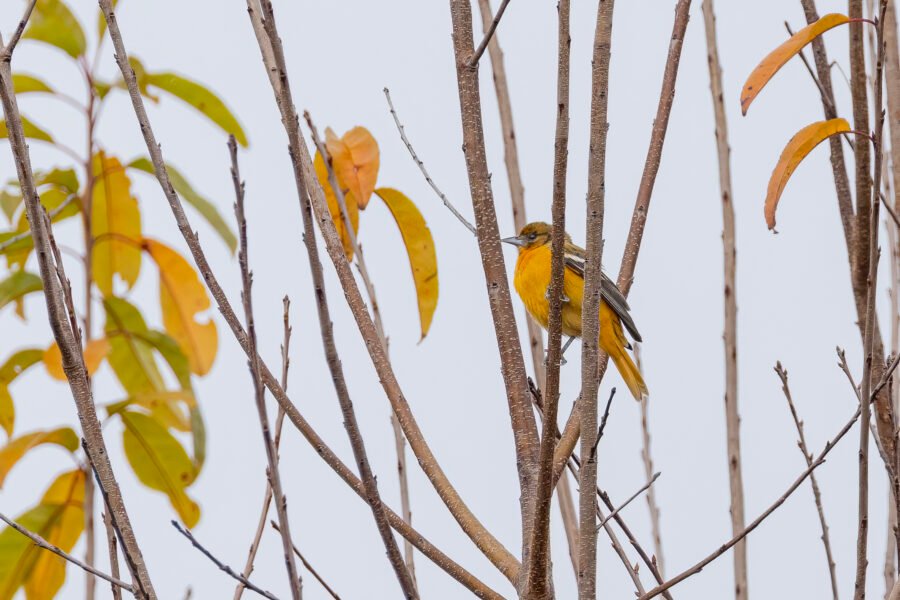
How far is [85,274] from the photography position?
2.91 m

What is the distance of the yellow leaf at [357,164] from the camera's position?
2.52 meters

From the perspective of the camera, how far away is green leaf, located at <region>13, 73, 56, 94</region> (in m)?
3.17

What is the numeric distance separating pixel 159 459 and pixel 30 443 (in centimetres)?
35

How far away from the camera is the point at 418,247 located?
2.55 metres

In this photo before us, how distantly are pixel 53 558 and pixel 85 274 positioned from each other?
789mm

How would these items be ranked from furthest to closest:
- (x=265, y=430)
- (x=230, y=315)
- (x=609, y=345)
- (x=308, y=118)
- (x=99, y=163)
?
1. (x=609, y=345)
2. (x=99, y=163)
3. (x=308, y=118)
4. (x=230, y=315)
5. (x=265, y=430)

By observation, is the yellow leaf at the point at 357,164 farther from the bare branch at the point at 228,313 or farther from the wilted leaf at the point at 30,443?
the wilted leaf at the point at 30,443

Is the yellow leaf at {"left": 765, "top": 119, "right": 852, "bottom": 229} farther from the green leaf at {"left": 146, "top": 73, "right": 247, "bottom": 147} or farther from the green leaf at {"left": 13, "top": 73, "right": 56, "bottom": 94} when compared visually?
the green leaf at {"left": 13, "top": 73, "right": 56, "bottom": 94}

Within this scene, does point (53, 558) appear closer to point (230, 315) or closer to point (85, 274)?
point (85, 274)

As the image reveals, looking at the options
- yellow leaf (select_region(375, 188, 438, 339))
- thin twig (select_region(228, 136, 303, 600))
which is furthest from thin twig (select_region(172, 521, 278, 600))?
yellow leaf (select_region(375, 188, 438, 339))

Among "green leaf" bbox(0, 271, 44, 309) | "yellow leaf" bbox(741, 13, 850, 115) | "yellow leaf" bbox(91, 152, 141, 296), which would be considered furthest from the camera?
"yellow leaf" bbox(91, 152, 141, 296)

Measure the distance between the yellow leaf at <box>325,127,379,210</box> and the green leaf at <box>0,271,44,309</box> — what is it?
1.01m

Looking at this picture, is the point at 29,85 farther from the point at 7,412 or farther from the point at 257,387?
the point at 257,387

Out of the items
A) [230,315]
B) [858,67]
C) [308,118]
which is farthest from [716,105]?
[230,315]
